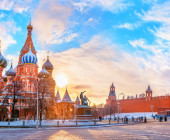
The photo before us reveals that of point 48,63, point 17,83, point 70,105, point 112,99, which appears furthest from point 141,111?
point 17,83

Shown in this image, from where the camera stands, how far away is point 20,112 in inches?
2261

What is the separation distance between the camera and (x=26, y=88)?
63.9 meters

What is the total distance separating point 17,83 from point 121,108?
82051 mm

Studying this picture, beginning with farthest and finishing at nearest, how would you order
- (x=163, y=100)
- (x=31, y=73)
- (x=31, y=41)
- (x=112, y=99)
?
(x=112, y=99), (x=163, y=100), (x=31, y=41), (x=31, y=73)

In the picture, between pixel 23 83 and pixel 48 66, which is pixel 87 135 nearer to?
pixel 23 83

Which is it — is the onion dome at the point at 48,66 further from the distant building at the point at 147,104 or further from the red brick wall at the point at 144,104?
the red brick wall at the point at 144,104

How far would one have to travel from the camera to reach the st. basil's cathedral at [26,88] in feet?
145

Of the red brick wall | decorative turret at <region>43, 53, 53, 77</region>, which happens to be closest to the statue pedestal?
decorative turret at <region>43, 53, 53, 77</region>

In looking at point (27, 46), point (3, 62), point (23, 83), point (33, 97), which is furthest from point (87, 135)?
point (27, 46)

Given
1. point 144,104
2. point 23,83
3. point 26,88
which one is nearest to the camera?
point 23,83

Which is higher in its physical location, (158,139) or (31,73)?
(31,73)

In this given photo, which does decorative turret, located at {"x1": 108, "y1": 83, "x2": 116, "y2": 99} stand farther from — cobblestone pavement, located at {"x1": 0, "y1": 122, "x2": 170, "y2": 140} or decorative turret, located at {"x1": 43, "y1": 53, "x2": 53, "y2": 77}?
cobblestone pavement, located at {"x1": 0, "y1": 122, "x2": 170, "y2": 140}

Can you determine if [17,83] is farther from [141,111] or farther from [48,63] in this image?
[141,111]

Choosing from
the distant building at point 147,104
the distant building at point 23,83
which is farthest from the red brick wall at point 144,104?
the distant building at point 23,83
